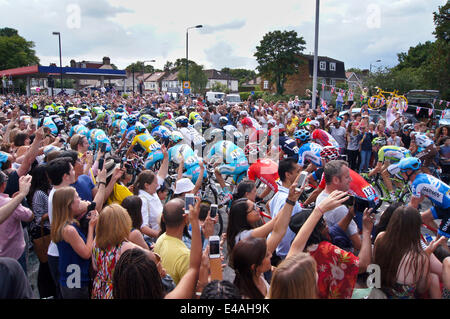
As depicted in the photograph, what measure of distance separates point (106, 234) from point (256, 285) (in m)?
1.33

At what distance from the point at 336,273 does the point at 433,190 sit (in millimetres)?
2514

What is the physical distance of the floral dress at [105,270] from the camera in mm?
2918

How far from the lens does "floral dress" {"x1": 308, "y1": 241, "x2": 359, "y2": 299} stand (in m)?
2.73

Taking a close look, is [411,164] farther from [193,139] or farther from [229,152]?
[193,139]

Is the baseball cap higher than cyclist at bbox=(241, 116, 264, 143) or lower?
lower

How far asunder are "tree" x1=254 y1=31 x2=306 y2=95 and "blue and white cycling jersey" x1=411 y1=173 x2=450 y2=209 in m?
54.9

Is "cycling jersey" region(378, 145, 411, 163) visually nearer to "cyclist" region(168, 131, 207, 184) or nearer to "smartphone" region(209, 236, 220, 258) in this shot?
"cyclist" region(168, 131, 207, 184)

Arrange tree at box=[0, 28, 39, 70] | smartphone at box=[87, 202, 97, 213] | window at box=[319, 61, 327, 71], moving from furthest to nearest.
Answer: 1. tree at box=[0, 28, 39, 70]
2. window at box=[319, 61, 327, 71]
3. smartphone at box=[87, 202, 97, 213]

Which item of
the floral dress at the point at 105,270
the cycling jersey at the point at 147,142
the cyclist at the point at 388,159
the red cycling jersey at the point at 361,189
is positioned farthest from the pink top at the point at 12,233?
the cyclist at the point at 388,159

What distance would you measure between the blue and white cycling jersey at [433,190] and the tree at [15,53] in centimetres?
8844

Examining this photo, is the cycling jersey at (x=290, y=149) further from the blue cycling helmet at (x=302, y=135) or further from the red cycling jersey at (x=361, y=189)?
the red cycling jersey at (x=361, y=189)

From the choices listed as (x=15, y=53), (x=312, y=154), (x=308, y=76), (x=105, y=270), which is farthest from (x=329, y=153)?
(x=15, y=53)

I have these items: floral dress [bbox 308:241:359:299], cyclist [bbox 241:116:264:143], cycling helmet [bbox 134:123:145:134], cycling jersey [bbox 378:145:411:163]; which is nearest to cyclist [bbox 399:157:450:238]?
floral dress [bbox 308:241:359:299]
